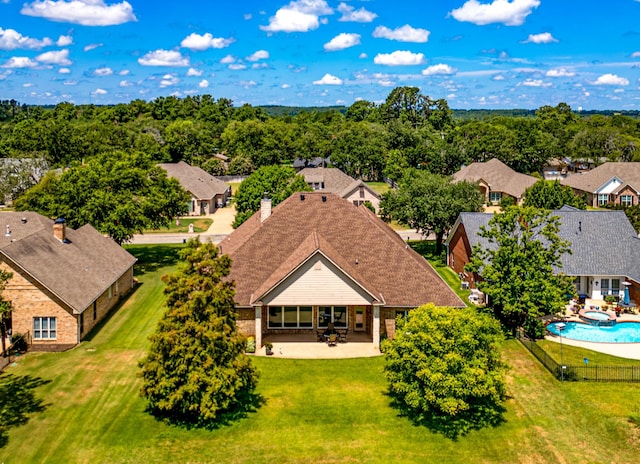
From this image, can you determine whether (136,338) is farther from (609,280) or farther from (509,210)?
(609,280)

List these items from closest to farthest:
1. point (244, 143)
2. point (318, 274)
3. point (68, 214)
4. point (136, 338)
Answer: point (318, 274) < point (136, 338) < point (68, 214) < point (244, 143)

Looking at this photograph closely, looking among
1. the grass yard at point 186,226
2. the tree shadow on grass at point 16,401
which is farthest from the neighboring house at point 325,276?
the grass yard at point 186,226

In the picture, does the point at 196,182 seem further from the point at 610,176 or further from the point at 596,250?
the point at 610,176

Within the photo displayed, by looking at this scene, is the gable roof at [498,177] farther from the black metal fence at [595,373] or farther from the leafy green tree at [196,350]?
the leafy green tree at [196,350]

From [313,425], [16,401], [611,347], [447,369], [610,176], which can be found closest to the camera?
[447,369]

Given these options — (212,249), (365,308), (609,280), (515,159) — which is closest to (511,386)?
(365,308)

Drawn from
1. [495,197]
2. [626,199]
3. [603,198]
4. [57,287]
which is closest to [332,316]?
[57,287]
